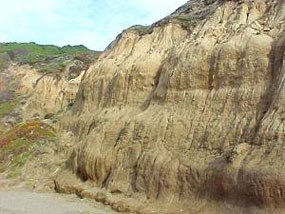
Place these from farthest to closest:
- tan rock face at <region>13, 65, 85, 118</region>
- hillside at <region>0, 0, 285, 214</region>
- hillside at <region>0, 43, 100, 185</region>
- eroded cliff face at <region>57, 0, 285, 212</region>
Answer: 1. tan rock face at <region>13, 65, 85, 118</region>
2. hillside at <region>0, 43, 100, 185</region>
3. hillside at <region>0, 0, 285, 214</region>
4. eroded cliff face at <region>57, 0, 285, 212</region>

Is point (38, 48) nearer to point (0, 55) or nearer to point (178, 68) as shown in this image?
point (0, 55)

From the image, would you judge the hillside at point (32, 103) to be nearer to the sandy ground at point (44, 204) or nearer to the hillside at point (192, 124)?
the hillside at point (192, 124)

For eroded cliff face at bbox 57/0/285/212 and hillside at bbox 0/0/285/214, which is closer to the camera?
eroded cliff face at bbox 57/0/285/212

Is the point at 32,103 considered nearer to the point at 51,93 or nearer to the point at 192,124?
the point at 51,93

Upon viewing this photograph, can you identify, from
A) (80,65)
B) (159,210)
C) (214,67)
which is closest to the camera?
(159,210)

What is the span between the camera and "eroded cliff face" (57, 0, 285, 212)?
67.5 ft

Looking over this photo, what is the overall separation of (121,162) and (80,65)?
5317 cm

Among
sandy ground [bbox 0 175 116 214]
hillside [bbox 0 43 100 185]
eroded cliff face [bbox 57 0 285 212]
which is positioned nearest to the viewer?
eroded cliff face [bbox 57 0 285 212]

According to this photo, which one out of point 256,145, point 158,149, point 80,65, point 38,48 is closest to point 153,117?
point 158,149

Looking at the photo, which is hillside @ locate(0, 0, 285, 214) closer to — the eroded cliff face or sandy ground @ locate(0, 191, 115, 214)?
the eroded cliff face

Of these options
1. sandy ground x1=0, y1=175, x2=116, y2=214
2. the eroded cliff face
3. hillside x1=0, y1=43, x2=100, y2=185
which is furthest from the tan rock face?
sandy ground x1=0, y1=175, x2=116, y2=214

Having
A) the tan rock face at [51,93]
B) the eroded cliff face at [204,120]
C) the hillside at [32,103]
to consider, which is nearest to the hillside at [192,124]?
the eroded cliff face at [204,120]

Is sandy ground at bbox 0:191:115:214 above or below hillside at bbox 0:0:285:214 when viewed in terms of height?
below

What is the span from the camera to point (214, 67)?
2620 centimetres
